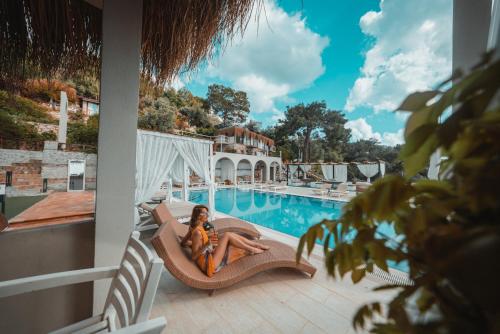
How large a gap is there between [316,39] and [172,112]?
17.7 meters

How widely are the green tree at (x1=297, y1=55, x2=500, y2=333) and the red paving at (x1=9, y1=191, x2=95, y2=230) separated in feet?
6.23

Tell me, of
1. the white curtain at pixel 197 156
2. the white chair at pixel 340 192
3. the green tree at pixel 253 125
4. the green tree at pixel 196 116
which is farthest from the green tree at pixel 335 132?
the white curtain at pixel 197 156

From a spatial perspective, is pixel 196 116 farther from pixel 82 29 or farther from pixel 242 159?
pixel 82 29

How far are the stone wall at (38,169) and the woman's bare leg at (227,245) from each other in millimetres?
1447

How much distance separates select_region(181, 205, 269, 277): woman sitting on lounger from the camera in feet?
7.64

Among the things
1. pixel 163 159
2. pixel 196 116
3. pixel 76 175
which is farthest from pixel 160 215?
pixel 196 116

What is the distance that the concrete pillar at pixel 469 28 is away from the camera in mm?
1260

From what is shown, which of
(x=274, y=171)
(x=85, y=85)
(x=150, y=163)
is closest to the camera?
(x=85, y=85)

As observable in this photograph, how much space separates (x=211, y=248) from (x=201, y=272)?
0.27 meters

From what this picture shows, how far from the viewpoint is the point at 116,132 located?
5.45 feet

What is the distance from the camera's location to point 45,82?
174cm

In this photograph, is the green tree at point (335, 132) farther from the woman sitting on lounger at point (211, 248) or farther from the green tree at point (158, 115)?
the woman sitting on lounger at point (211, 248)

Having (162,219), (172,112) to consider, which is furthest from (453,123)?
(172,112)

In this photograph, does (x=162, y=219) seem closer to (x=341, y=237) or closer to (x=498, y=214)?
(x=341, y=237)
